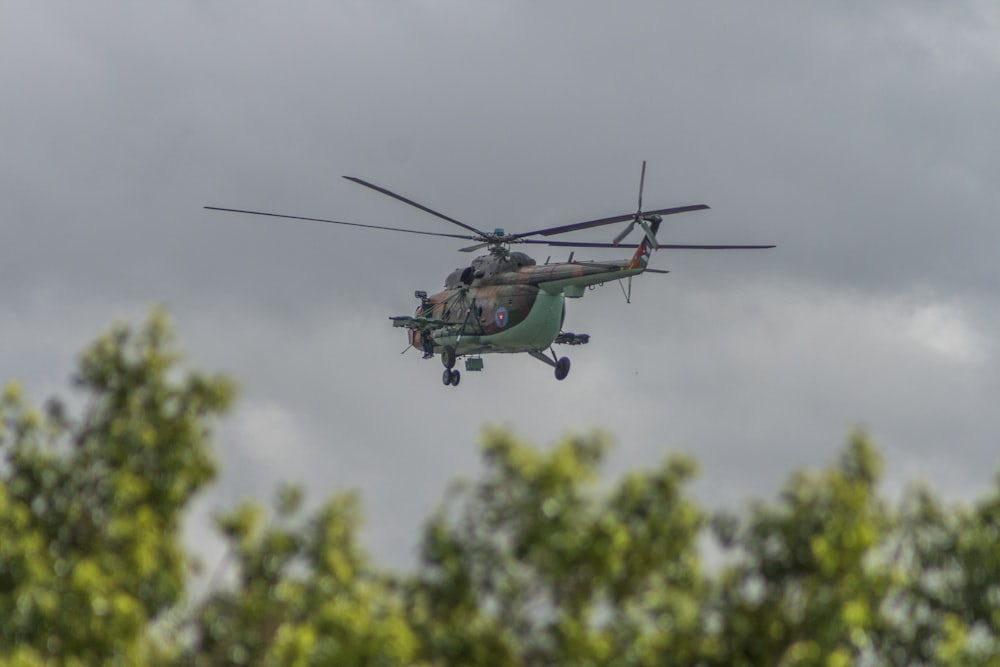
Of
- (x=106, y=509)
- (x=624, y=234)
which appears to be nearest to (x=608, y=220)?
(x=624, y=234)

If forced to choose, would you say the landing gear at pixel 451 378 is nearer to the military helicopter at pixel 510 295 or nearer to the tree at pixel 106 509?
the military helicopter at pixel 510 295

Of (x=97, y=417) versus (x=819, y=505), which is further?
(x=97, y=417)

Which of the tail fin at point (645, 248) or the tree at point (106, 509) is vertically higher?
the tail fin at point (645, 248)

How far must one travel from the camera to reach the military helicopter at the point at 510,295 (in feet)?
267

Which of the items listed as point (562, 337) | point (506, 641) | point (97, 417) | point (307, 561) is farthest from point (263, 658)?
point (562, 337)

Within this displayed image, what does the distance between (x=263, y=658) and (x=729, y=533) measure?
26.5 feet

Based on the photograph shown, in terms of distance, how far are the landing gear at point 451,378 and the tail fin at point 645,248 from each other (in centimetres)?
1170

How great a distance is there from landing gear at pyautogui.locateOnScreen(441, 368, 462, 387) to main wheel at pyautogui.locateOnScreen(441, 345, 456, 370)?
22 cm

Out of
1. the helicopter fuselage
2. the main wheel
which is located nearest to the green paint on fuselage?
the helicopter fuselage

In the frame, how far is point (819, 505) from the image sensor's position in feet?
113

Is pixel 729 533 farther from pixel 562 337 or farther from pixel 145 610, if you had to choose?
pixel 562 337

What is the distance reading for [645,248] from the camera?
8081cm

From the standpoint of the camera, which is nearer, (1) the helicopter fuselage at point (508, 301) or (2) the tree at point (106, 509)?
(2) the tree at point (106, 509)

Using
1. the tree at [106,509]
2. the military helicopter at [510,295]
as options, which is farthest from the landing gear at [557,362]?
the tree at [106,509]
